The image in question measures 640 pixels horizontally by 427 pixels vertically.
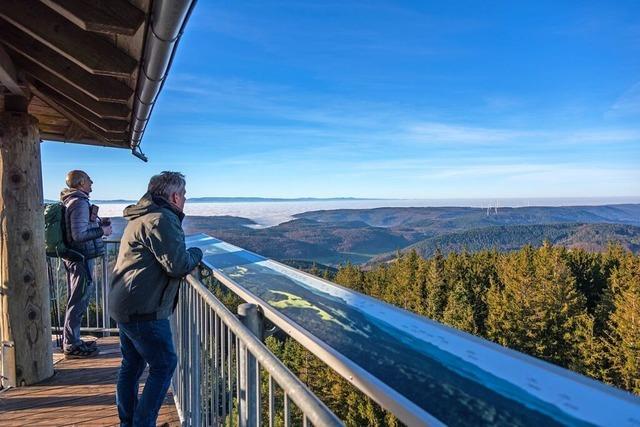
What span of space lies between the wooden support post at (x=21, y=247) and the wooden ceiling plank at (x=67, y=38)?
4.45ft

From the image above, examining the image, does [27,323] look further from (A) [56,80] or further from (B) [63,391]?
(A) [56,80]

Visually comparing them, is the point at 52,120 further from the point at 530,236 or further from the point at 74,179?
the point at 530,236

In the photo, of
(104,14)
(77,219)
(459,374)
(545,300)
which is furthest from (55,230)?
(545,300)

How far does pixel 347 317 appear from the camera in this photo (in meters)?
1.53

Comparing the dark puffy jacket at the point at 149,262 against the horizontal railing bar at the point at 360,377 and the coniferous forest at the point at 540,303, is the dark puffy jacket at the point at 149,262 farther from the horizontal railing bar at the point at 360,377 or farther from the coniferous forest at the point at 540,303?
the coniferous forest at the point at 540,303

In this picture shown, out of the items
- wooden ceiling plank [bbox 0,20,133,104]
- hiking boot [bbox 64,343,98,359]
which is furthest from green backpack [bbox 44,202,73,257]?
wooden ceiling plank [bbox 0,20,133,104]

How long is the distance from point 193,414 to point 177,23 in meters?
2.23

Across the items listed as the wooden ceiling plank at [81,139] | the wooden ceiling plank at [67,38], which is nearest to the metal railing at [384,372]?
the wooden ceiling plank at [67,38]

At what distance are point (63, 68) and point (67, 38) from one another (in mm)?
718

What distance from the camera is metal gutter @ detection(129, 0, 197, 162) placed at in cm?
185

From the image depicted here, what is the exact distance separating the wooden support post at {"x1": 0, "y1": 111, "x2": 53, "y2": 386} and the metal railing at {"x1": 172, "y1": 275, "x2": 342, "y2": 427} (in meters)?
1.41

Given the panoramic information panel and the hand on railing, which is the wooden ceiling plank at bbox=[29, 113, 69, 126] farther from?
the panoramic information panel

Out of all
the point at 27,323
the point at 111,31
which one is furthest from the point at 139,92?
the point at 27,323

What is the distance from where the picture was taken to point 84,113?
482 cm
